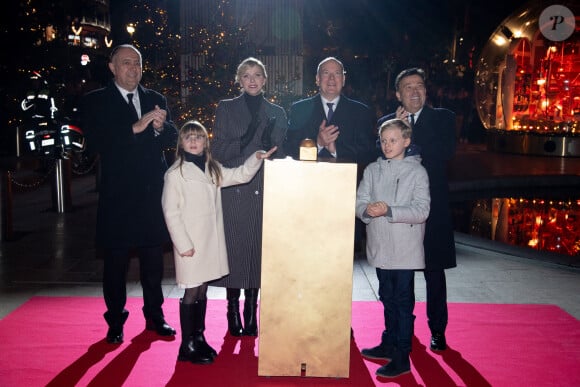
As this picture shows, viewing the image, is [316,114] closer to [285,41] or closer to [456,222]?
[456,222]

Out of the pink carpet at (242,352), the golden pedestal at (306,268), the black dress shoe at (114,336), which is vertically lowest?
the pink carpet at (242,352)

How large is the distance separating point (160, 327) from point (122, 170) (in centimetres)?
106

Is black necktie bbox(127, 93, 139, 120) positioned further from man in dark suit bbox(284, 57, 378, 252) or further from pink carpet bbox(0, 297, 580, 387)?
pink carpet bbox(0, 297, 580, 387)

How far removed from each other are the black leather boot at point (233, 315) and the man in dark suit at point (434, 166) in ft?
4.18

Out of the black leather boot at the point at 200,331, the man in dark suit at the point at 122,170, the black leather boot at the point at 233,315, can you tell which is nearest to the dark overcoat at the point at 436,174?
the black leather boot at the point at 233,315

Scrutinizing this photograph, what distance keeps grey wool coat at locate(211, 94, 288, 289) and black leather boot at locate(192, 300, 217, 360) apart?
0.38 m

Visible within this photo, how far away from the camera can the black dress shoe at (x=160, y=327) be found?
439 centimetres

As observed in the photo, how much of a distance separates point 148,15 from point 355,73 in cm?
1106

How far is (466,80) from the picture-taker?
23.9 meters

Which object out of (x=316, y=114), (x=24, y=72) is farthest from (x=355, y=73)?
(x=316, y=114)

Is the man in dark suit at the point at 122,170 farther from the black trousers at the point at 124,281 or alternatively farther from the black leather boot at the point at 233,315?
the black leather boot at the point at 233,315

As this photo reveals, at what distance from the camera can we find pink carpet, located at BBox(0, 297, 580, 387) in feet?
12.1

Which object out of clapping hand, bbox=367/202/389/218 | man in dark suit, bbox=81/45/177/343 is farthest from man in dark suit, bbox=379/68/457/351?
man in dark suit, bbox=81/45/177/343

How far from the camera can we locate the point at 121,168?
430 cm
